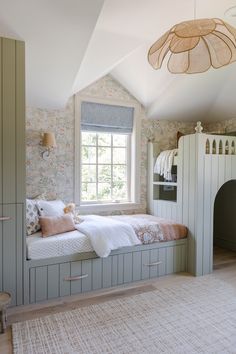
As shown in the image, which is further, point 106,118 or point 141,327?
point 106,118

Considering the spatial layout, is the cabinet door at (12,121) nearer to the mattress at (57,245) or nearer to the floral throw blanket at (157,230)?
the mattress at (57,245)

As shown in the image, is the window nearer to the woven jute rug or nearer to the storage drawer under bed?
the storage drawer under bed

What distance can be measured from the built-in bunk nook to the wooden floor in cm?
23

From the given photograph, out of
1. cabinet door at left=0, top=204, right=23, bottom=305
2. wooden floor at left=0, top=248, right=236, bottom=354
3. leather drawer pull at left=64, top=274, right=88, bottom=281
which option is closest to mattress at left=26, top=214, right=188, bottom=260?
cabinet door at left=0, top=204, right=23, bottom=305

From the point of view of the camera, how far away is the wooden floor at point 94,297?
2184 millimetres

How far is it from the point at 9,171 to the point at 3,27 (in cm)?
120

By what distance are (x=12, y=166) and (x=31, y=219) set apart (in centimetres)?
70

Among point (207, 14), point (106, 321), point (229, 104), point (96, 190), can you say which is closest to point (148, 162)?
point (96, 190)

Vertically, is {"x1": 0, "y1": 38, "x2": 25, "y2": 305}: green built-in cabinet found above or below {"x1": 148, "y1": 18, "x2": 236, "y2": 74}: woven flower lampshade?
below

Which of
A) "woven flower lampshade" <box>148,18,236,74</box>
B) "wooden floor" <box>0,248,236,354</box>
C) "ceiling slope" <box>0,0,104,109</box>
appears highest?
"ceiling slope" <box>0,0,104,109</box>

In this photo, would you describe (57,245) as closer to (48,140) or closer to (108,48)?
(48,140)

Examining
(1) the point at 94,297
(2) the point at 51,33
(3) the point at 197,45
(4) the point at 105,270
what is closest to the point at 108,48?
(2) the point at 51,33

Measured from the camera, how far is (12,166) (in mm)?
2301

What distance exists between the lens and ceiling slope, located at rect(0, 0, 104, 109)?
2.02 meters
